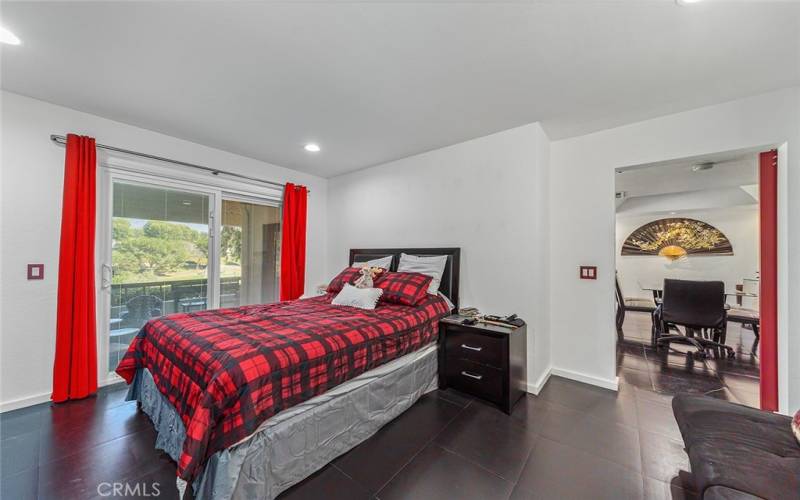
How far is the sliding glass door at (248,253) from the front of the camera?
358cm

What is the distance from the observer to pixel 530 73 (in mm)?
1951

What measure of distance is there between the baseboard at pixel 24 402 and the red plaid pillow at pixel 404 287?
2.87 metres

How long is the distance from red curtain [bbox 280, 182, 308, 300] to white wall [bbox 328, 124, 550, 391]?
1202 mm

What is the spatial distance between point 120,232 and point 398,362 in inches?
117

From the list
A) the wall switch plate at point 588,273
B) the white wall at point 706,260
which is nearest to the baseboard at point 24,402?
the wall switch plate at point 588,273

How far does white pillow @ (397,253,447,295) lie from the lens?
3021mm

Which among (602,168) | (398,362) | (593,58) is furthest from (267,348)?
(602,168)

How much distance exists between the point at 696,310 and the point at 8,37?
6.72 metres

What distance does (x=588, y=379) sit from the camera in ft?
9.19

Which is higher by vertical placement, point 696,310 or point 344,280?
point 344,280

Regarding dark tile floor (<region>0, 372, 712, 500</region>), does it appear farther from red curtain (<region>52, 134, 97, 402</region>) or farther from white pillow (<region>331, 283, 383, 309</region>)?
white pillow (<region>331, 283, 383, 309</region>)

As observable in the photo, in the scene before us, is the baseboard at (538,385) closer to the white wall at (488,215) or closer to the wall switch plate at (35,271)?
the white wall at (488,215)

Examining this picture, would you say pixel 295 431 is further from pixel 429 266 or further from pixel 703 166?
pixel 703 166
